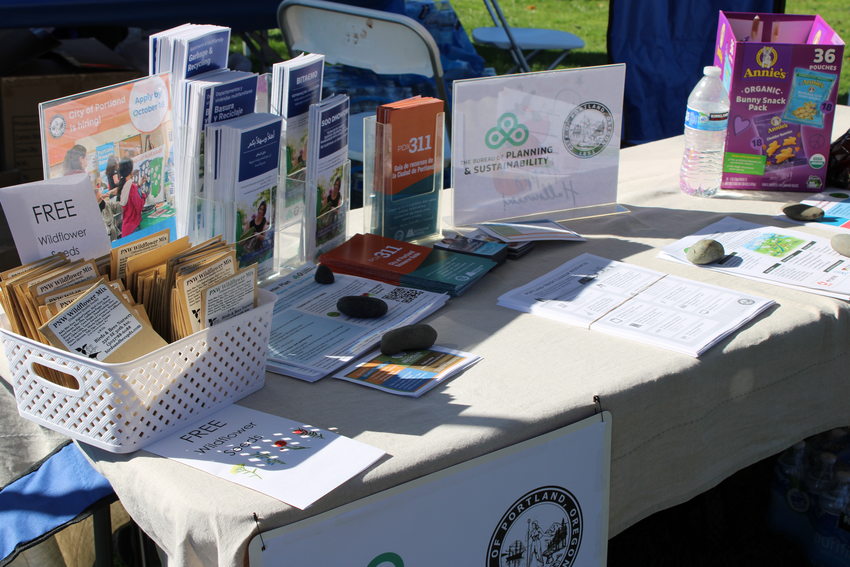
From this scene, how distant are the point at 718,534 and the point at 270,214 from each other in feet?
3.86

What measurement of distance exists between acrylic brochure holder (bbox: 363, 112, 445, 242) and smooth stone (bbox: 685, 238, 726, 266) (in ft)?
1.56

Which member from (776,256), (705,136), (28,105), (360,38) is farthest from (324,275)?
(28,105)

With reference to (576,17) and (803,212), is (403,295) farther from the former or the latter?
(576,17)

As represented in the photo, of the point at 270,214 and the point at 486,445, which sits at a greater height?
the point at 270,214

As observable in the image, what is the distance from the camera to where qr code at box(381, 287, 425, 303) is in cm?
146

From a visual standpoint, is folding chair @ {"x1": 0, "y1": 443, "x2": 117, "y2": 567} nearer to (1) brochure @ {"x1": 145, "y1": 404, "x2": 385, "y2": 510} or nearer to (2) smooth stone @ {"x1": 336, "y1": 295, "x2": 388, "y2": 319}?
(1) brochure @ {"x1": 145, "y1": 404, "x2": 385, "y2": 510}

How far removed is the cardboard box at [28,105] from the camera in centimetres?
325

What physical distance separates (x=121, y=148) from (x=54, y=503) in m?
0.52

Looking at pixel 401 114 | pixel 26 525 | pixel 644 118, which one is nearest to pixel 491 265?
pixel 401 114

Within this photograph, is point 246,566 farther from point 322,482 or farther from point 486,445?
point 486,445

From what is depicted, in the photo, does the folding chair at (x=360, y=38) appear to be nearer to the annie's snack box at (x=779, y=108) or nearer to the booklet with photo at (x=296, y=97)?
the annie's snack box at (x=779, y=108)

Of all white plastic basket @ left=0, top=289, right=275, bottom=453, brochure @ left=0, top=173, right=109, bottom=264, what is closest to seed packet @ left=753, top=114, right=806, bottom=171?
white plastic basket @ left=0, top=289, right=275, bottom=453

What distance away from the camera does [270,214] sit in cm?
148

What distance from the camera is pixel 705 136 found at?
6.31ft
